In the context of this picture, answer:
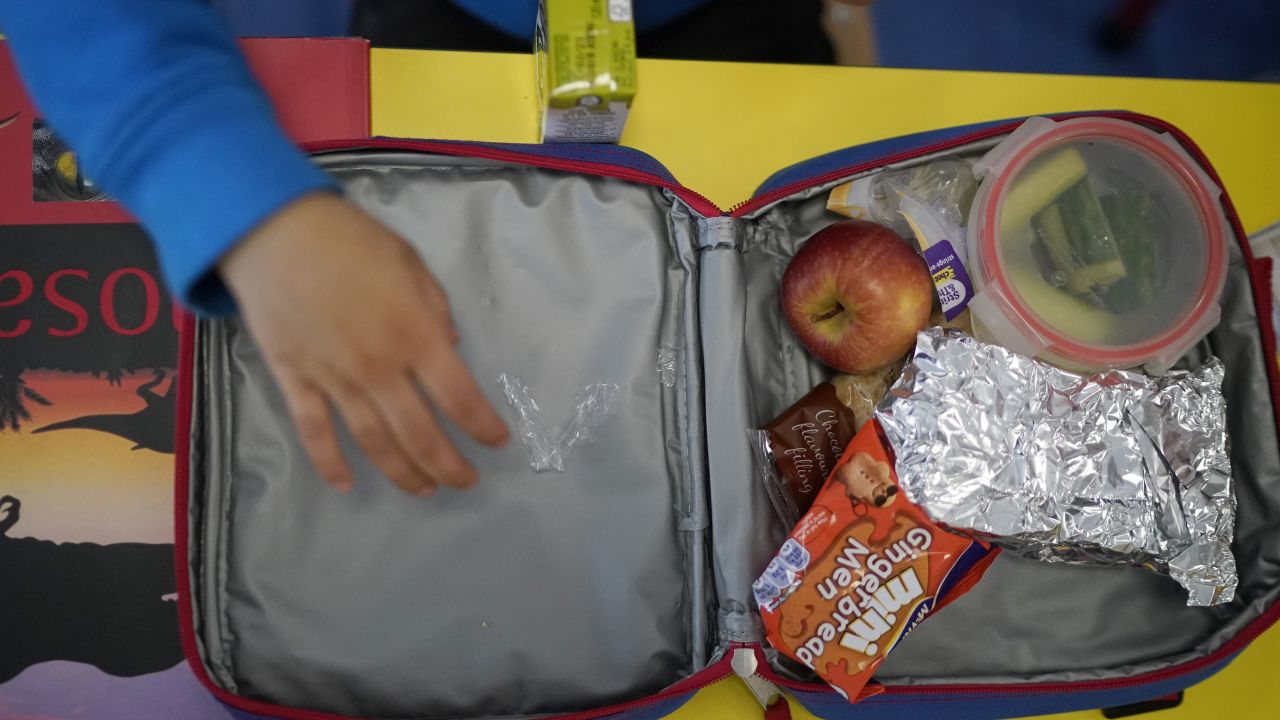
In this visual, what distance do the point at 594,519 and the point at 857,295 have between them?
26 cm

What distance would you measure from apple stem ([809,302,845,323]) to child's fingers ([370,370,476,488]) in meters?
0.32

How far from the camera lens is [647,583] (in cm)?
65

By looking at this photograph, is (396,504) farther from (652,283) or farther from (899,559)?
(899,559)

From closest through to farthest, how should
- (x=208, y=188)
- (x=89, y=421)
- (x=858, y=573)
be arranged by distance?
(x=208, y=188) < (x=858, y=573) < (x=89, y=421)

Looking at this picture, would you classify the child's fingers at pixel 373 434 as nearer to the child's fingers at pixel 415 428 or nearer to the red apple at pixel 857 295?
the child's fingers at pixel 415 428

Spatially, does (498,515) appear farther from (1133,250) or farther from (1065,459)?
(1133,250)

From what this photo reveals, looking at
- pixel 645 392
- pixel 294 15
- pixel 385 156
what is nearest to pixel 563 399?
pixel 645 392

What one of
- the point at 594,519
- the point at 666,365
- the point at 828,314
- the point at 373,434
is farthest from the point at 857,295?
the point at 373,434

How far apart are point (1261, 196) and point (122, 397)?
3.52 feet

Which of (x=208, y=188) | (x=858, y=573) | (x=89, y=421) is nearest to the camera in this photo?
(x=208, y=188)

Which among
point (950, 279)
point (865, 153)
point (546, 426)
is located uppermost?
point (865, 153)

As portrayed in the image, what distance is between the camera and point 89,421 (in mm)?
724

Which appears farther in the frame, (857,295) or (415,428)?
(857,295)

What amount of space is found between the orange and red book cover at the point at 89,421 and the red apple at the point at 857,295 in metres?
0.40
